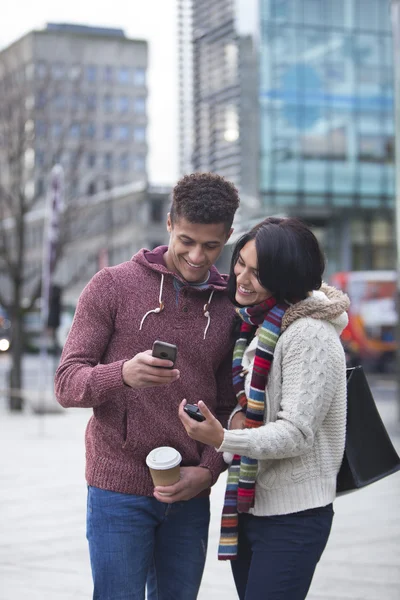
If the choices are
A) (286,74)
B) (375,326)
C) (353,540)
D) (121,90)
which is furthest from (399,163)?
(121,90)

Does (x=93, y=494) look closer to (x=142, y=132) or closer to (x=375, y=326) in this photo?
(x=375, y=326)

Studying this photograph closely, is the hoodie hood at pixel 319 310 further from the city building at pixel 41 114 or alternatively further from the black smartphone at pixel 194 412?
the city building at pixel 41 114

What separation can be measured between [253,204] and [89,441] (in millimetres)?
34044

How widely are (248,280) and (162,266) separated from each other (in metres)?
0.34

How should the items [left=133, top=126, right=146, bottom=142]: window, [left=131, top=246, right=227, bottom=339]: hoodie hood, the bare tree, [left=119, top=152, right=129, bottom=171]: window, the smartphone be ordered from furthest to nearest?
[left=133, top=126, right=146, bottom=142]: window → [left=119, top=152, right=129, bottom=171]: window → the bare tree → [left=131, top=246, right=227, bottom=339]: hoodie hood → the smartphone

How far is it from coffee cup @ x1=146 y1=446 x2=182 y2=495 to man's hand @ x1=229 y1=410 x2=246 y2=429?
0.22 meters

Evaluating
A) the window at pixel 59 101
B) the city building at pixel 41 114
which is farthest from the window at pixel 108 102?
the window at pixel 59 101

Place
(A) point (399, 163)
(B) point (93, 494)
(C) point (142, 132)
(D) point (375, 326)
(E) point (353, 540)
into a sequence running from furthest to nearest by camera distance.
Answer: (C) point (142, 132) < (D) point (375, 326) < (A) point (399, 163) < (E) point (353, 540) < (B) point (93, 494)

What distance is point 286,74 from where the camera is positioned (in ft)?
139

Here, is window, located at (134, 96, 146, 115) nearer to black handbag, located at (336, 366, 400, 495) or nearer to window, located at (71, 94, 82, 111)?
window, located at (71, 94, 82, 111)

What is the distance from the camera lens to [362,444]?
3.17 m

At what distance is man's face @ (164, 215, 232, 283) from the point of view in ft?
10.2

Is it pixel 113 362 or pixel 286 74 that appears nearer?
pixel 113 362

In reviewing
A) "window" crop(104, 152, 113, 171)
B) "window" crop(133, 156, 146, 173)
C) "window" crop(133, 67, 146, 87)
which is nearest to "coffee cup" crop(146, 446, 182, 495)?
"window" crop(104, 152, 113, 171)
